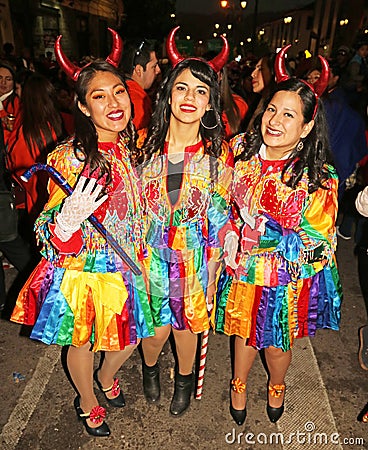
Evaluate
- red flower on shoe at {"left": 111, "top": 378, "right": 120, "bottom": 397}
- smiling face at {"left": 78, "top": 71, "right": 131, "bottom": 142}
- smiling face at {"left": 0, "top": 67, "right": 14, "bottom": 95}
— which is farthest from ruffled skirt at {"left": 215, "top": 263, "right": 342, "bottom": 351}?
smiling face at {"left": 0, "top": 67, "right": 14, "bottom": 95}

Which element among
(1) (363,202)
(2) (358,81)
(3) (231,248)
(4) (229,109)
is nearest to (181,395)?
(3) (231,248)

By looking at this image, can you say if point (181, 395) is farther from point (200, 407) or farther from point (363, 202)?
point (363, 202)

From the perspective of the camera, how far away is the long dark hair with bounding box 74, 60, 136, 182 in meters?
1.82

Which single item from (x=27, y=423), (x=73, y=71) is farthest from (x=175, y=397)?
(x=73, y=71)

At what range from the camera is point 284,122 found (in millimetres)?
1862

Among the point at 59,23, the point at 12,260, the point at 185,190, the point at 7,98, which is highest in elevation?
the point at 59,23

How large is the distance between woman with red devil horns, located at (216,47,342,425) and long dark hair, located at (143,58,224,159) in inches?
6.4

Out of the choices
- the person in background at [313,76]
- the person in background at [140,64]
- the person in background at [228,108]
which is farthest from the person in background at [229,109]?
the person in background at [313,76]

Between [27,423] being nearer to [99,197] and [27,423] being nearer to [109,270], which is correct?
[109,270]

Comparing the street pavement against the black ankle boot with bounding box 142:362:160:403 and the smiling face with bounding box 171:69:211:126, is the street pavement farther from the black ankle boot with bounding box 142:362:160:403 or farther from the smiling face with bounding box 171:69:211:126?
the smiling face with bounding box 171:69:211:126

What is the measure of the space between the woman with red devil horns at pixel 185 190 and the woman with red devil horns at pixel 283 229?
128 mm

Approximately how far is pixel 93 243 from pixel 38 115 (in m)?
1.91

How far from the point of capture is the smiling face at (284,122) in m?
1.86

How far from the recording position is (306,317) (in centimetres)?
212
